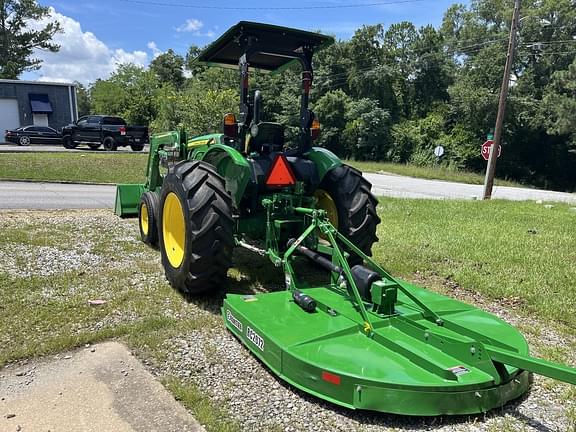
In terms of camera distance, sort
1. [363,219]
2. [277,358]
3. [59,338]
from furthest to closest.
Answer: [363,219], [59,338], [277,358]

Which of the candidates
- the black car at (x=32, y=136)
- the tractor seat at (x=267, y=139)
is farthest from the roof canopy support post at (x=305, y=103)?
the black car at (x=32, y=136)

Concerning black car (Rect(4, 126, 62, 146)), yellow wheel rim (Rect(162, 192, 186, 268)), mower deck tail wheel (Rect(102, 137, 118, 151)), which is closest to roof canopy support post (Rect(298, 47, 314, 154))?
yellow wheel rim (Rect(162, 192, 186, 268))

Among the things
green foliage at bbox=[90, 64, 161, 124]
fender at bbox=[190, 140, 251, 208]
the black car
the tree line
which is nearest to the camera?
fender at bbox=[190, 140, 251, 208]

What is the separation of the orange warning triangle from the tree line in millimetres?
23621

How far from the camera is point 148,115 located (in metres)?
40.9

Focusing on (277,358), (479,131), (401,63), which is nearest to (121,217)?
(277,358)

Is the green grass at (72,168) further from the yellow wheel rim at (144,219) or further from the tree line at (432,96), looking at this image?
the tree line at (432,96)

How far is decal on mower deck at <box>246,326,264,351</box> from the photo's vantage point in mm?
3342

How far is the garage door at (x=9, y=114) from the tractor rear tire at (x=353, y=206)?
34.1 metres

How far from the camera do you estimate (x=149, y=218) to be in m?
6.56

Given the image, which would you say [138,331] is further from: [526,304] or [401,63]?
[401,63]

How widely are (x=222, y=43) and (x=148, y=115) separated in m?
37.8

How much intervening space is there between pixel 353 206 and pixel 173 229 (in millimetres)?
1874

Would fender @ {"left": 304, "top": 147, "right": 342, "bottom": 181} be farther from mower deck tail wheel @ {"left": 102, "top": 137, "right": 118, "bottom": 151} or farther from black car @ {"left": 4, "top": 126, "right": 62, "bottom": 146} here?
black car @ {"left": 4, "top": 126, "right": 62, "bottom": 146}
